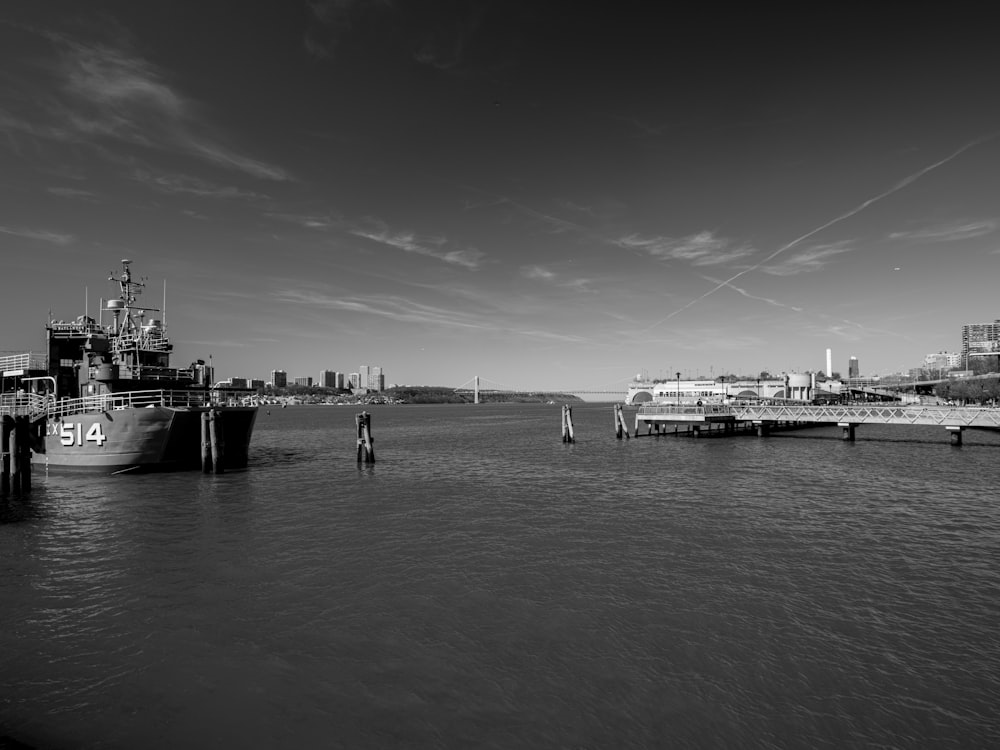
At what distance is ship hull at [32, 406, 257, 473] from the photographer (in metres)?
34.8

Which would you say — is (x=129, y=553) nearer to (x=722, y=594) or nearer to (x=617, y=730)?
(x=617, y=730)

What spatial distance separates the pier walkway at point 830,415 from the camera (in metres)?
55.7

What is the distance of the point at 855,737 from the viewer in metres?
9.09

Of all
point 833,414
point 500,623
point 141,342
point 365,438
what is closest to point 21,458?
point 141,342

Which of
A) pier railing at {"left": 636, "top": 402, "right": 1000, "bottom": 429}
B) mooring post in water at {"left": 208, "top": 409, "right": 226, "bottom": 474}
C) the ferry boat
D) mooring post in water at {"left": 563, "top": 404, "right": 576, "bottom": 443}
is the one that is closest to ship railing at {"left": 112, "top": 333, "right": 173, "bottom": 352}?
the ferry boat

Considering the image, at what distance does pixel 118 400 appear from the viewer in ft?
119

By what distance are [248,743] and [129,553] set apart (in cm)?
1400

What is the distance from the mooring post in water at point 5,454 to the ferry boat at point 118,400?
7.1 inches

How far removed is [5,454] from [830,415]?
77.5 metres

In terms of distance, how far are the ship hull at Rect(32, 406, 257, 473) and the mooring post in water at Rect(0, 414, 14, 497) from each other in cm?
434

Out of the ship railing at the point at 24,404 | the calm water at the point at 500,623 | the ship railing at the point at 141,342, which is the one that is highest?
the ship railing at the point at 141,342

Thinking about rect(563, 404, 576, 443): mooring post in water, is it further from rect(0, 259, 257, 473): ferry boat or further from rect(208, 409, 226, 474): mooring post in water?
rect(208, 409, 226, 474): mooring post in water

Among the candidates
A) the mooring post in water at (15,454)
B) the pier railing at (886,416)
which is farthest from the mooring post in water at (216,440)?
the pier railing at (886,416)

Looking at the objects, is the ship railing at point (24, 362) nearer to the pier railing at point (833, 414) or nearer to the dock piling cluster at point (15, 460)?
the dock piling cluster at point (15, 460)
